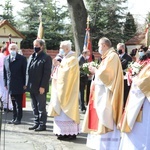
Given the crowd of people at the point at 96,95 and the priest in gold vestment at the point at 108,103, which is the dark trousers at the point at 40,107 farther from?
the priest in gold vestment at the point at 108,103

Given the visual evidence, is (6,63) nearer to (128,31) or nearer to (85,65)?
(85,65)

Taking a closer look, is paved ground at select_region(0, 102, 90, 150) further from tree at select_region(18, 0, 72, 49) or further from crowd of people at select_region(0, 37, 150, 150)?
tree at select_region(18, 0, 72, 49)

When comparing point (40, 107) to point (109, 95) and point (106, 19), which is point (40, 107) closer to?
point (109, 95)

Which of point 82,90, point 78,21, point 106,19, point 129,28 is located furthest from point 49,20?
point 82,90

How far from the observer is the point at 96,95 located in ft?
21.6

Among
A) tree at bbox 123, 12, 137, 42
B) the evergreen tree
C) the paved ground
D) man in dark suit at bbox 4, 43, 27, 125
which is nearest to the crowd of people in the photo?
man in dark suit at bbox 4, 43, 27, 125

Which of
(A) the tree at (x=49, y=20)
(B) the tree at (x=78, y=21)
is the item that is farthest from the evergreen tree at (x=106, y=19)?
(B) the tree at (x=78, y=21)

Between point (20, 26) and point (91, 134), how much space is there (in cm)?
3437

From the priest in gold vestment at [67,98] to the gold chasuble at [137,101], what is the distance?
1.69m

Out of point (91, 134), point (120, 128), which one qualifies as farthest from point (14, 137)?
point (120, 128)

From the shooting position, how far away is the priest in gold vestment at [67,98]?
7.50 m

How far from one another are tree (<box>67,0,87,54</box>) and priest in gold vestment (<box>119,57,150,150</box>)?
30.7ft

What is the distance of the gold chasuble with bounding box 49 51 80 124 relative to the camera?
24.6 feet

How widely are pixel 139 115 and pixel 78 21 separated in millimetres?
9794
